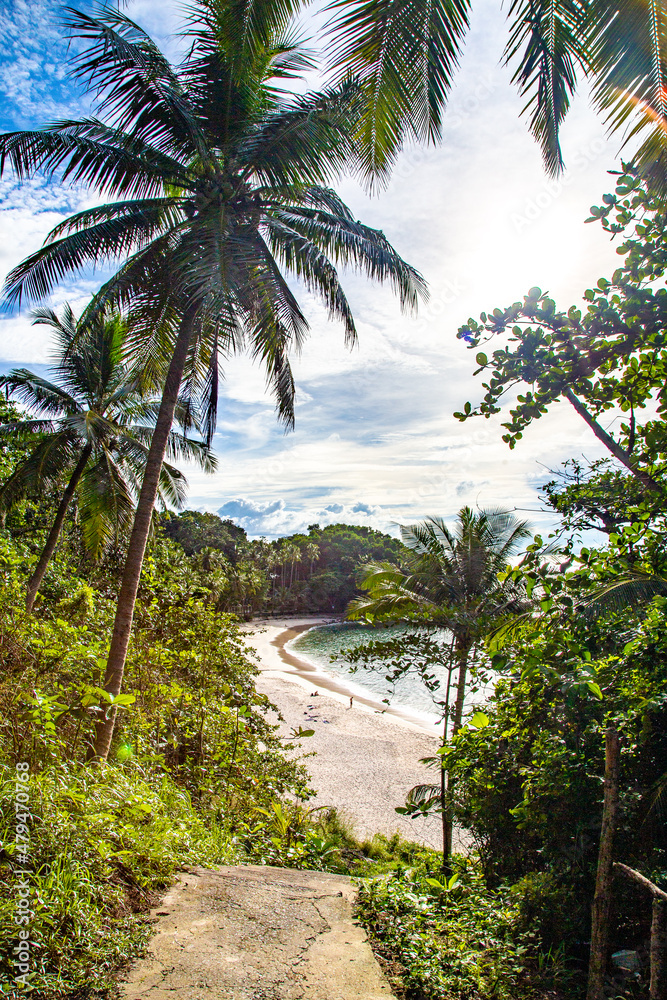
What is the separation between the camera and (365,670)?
62.5 ft

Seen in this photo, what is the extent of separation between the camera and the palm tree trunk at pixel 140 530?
5.16m

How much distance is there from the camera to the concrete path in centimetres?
235

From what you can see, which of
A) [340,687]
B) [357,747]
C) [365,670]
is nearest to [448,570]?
[365,670]

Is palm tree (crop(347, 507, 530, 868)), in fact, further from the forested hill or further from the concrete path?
the forested hill

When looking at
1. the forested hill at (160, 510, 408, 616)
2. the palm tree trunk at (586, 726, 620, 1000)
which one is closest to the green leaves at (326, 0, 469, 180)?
the palm tree trunk at (586, 726, 620, 1000)

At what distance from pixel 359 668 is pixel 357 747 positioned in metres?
22.9

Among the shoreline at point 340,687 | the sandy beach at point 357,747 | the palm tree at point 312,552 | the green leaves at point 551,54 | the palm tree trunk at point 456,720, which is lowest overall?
the shoreline at point 340,687

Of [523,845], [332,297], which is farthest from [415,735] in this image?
[332,297]

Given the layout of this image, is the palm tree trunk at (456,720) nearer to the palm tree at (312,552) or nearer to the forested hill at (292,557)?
the forested hill at (292,557)

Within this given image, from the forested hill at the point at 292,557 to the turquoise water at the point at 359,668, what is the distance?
24.0 ft

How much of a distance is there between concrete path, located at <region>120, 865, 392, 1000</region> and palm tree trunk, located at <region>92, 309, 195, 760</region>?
2.13 m

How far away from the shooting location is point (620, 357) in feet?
7.59

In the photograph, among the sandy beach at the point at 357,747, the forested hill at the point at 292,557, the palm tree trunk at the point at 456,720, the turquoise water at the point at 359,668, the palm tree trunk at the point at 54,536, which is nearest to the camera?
the palm tree trunk at the point at 456,720

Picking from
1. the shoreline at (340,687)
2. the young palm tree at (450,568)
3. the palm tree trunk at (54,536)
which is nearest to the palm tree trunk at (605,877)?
the young palm tree at (450,568)
